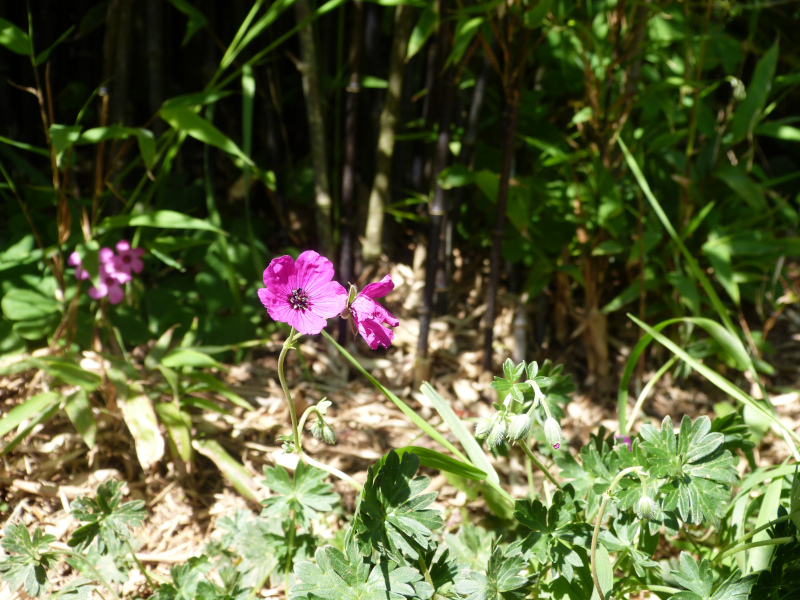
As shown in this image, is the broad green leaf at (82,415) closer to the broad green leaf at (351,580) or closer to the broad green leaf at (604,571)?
the broad green leaf at (351,580)

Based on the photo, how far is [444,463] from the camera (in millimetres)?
912

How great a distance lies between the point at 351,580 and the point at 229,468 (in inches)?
21.1

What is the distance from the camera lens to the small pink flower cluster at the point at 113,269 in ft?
4.66

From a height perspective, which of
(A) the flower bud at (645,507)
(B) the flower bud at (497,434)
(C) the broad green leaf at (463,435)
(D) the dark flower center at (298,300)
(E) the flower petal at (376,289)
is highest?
(E) the flower petal at (376,289)

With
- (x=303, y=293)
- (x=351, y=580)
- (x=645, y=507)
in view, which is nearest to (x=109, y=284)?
(x=303, y=293)

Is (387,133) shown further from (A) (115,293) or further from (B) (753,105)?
(B) (753,105)

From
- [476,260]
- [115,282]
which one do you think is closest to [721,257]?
[476,260]

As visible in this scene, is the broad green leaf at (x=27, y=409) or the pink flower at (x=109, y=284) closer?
the broad green leaf at (x=27, y=409)

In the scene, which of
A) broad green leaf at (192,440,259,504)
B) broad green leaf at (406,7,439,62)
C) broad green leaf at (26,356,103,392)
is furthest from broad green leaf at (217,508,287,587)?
broad green leaf at (406,7,439,62)

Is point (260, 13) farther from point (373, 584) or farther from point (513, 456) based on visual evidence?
point (373, 584)

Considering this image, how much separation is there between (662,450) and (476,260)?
3.76 ft

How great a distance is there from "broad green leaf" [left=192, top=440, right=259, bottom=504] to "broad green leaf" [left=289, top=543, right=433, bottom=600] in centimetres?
45

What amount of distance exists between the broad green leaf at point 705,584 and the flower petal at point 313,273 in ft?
1.88

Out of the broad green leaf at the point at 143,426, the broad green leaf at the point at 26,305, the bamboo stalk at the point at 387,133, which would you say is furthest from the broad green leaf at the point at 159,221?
the bamboo stalk at the point at 387,133
